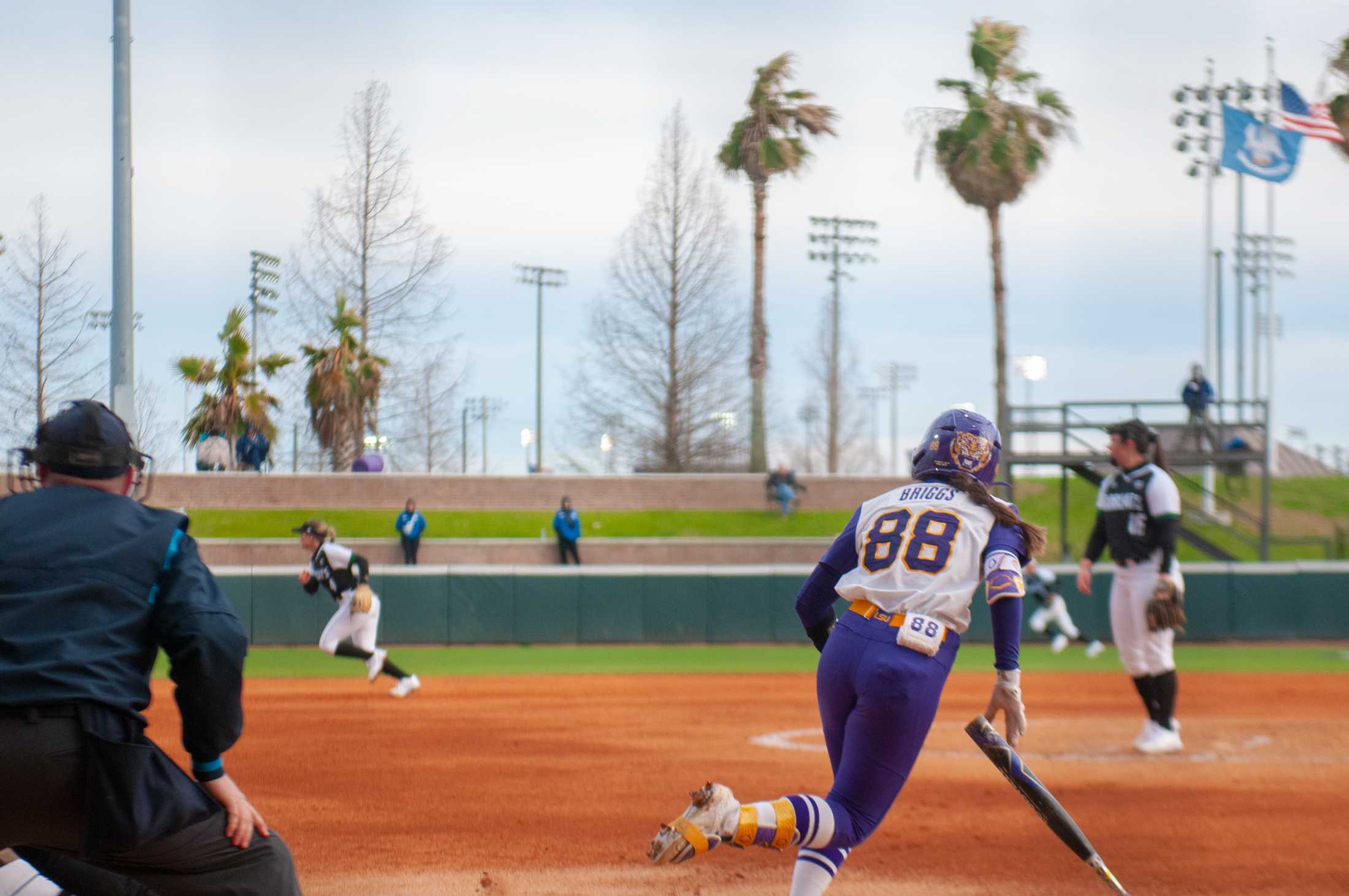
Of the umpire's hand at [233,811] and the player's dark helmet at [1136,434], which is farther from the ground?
the player's dark helmet at [1136,434]

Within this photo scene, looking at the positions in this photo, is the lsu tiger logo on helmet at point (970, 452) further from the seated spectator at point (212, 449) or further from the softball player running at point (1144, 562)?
the seated spectator at point (212, 449)

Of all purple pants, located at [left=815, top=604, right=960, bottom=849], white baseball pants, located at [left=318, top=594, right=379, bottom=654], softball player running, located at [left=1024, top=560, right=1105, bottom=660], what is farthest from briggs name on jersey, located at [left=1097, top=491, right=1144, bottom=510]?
softball player running, located at [left=1024, top=560, right=1105, bottom=660]

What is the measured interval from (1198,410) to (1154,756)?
70.1ft

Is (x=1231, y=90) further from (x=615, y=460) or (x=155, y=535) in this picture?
(x=155, y=535)

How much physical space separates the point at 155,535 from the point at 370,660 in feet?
35.2

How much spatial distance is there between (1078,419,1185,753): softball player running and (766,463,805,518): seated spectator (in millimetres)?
24474

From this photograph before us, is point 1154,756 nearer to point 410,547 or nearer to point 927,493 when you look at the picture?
point 927,493

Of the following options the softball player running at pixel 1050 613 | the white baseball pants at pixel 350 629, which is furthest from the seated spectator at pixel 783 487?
the white baseball pants at pixel 350 629

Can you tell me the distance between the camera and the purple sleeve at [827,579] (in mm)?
5051

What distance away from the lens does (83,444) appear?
11.1 feet

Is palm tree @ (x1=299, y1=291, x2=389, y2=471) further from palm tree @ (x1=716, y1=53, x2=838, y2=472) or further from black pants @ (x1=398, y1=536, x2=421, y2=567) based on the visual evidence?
palm tree @ (x1=716, y1=53, x2=838, y2=472)

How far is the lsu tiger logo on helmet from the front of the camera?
505 centimetres

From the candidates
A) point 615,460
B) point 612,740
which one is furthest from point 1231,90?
point 612,740

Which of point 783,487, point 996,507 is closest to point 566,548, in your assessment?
point 783,487
